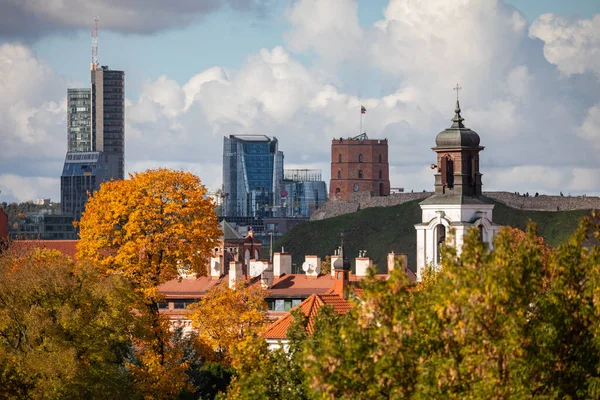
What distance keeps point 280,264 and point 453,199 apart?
98.3ft

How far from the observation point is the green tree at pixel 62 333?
54.6 m

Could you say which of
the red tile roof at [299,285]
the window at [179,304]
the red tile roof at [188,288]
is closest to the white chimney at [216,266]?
the red tile roof at [188,288]

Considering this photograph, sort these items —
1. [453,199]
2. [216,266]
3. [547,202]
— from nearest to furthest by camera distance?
[453,199] < [216,266] < [547,202]

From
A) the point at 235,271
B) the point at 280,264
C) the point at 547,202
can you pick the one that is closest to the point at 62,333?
the point at 235,271

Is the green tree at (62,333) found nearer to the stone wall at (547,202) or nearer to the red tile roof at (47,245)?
the red tile roof at (47,245)

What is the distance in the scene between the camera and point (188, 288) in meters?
110

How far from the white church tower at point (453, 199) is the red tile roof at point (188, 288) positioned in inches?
1019

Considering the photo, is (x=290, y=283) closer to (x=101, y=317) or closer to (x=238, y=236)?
(x=238, y=236)

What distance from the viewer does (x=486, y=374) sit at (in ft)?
107

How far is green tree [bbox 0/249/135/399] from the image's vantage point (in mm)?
54625

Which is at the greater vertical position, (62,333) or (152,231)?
(152,231)

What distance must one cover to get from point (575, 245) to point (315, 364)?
7.15m

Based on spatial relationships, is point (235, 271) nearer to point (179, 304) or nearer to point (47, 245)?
point (179, 304)

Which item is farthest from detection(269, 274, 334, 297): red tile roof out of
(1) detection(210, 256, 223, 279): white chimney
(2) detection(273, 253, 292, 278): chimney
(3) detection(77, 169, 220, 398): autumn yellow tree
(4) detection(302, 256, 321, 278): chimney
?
(3) detection(77, 169, 220, 398): autumn yellow tree
